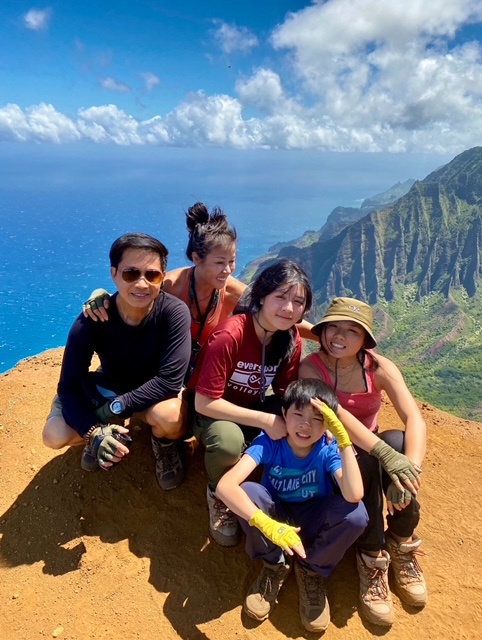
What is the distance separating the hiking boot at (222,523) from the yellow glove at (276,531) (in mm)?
1249

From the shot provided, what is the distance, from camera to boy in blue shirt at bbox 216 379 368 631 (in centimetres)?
377

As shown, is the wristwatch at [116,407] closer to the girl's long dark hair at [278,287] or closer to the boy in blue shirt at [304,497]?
the boy in blue shirt at [304,497]

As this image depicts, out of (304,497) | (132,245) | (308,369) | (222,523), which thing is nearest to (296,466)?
(304,497)

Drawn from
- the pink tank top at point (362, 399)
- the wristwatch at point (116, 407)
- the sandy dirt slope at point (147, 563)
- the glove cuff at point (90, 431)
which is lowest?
the sandy dirt slope at point (147, 563)

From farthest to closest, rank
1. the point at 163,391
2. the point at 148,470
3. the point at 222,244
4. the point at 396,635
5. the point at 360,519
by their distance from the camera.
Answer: the point at 148,470 < the point at 222,244 < the point at 163,391 < the point at 396,635 < the point at 360,519

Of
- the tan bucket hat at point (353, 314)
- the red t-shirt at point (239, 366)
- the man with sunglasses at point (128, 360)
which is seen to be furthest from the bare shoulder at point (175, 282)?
the tan bucket hat at point (353, 314)

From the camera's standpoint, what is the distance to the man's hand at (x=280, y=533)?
352 centimetres

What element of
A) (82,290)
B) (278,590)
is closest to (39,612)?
(278,590)

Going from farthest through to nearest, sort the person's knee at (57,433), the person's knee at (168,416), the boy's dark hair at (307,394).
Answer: the person's knee at (57,433)
the person's knee at (168,416)
the boy's dark hair at (307,394)

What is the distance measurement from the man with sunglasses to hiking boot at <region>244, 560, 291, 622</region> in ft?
5.99

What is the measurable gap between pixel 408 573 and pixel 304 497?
152 centimetres

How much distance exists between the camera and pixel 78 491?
5520mm

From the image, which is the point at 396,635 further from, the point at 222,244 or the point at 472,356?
the point at 472,356

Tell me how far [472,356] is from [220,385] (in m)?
150
